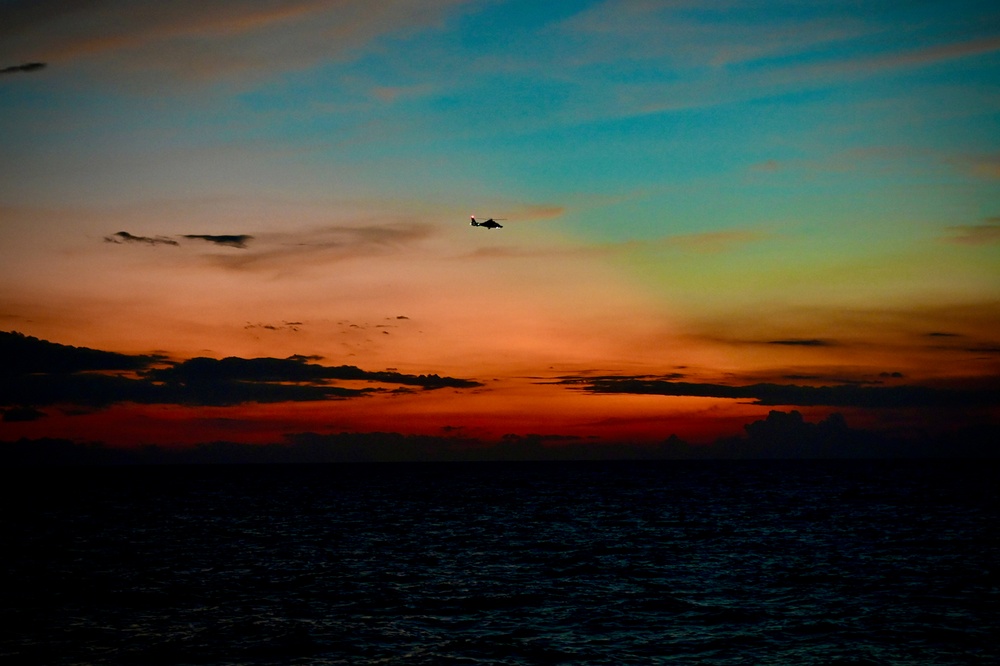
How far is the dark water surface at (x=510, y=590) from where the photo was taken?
28.6 metres

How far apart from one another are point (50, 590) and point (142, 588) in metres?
4.32

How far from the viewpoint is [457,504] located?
338 feet

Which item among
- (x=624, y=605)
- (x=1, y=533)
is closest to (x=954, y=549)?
(x=624, y=605)

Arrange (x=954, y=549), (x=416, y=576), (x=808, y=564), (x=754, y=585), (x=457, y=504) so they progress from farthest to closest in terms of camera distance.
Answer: (x=457, y=504), (x=954, y=549), (x=808, y=564), (x=416, y=576), (x=754, y=585)

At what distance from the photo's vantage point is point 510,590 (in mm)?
39250

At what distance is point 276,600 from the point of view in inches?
1460

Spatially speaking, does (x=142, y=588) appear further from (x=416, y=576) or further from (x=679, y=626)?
(x=679, y=626)

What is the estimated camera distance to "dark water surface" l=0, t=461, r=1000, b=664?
94.0ft

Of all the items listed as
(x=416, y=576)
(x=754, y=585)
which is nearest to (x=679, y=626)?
(x=754, y=585)

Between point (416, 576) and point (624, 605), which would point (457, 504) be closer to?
point (416, 576)

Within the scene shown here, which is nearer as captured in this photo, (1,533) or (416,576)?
(416,576)

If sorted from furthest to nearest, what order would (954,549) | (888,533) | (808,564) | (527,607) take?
1. (888,533)
2. (954,549)
3. (808,564)
4. (527,607)

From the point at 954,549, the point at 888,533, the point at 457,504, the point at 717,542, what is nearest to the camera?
the point at 954,549

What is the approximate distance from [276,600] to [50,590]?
38.9 feet
